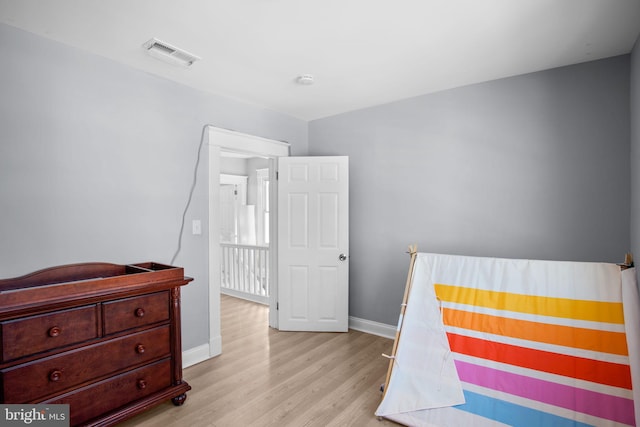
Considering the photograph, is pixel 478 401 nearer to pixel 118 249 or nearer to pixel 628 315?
pixel 628 315

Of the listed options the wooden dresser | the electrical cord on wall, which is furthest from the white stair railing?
the wooden dresser

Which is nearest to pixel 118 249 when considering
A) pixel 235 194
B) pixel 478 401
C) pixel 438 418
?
pixel 438 418

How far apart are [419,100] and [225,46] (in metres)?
1.93

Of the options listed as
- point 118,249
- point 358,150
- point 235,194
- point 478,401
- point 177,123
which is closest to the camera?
point 478,401

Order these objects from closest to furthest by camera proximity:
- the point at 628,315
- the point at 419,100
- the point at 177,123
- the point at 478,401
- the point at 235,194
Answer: the point at 628,315
the point at 478,401
the point at 177,123
the point at 419,100
the point at 235,194

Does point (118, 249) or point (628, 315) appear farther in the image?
point (118, 249)

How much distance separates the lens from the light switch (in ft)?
9.64

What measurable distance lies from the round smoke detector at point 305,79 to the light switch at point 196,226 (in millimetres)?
1545

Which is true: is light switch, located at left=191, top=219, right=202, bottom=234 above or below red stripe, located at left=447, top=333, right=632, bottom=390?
above

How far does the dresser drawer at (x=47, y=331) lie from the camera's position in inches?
64.2

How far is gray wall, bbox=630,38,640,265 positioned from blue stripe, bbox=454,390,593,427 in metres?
1.05

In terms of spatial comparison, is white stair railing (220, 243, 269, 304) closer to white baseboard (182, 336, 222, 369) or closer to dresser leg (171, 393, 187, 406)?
white baseboard (182, 336, 222, 369)

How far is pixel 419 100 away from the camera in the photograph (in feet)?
10.7

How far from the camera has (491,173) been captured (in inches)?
112
